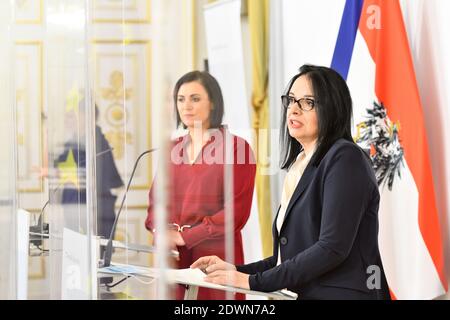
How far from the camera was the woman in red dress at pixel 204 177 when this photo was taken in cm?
96

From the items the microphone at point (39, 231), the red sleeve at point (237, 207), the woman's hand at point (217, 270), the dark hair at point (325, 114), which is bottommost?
the woman's hand at point (217, 270)

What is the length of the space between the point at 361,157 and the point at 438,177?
64 centimetres

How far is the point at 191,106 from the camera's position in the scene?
100cm

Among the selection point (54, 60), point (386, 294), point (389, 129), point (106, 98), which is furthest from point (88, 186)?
point (389, 129)

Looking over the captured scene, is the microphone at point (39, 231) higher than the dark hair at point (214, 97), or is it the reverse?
the dark hair at point (214, 97)

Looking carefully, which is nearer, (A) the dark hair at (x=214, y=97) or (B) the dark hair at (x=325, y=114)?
(A) the dark hair at (x=214, y=97)

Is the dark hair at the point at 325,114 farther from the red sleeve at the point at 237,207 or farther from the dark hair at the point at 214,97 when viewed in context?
the dark hair at the point at 214,97

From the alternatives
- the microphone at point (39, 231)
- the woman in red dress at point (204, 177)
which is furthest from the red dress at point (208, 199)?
the microphone at point (39, 231)

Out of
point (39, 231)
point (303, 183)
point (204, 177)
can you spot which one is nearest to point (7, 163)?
point (39, 231)

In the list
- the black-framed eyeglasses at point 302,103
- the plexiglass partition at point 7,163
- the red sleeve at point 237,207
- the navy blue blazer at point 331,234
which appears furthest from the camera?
the black-framed eyeglasses at point 302,103

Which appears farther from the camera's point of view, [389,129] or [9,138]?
[389,129]

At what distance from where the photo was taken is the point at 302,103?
143cm

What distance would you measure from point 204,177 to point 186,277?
0.68 feet

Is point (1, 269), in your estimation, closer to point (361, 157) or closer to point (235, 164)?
point (235, 164)
